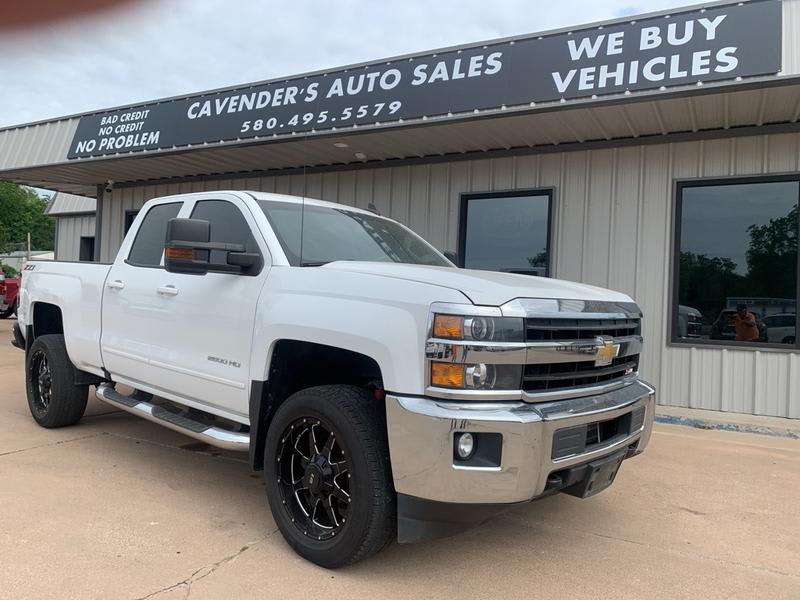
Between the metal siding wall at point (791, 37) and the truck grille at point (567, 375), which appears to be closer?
the truck grille at point (567, 375)

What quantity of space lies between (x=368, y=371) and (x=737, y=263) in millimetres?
5610

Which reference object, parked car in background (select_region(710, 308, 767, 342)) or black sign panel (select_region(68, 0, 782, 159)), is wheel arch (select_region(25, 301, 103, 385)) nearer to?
black sign panel (select_region(68, 0, 782, 159))

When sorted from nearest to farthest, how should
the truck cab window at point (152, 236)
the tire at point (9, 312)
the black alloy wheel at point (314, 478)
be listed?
the black alloy wheel at point (314, 478)
the truck cab window at point (152, 236)
the tire at point (9, 312)

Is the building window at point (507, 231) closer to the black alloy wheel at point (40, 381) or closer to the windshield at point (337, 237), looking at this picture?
Result: the windshield at point (337, 237)

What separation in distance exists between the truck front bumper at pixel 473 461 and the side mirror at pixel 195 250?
1.38m

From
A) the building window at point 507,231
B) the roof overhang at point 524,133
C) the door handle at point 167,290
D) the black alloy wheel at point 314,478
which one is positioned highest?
the roof overhang at point 524,133

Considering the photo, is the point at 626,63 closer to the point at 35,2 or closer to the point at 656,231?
the point at 656,231

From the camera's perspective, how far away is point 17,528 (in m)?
3.51

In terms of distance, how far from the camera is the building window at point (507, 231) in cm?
821

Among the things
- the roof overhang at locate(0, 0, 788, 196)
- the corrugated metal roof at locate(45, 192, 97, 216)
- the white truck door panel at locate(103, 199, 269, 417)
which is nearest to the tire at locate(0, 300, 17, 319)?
the corrugated metal roof at locate(45, 192, 97, 216)

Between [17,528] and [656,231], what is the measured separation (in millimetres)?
6868

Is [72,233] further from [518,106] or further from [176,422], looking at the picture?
[176,422]

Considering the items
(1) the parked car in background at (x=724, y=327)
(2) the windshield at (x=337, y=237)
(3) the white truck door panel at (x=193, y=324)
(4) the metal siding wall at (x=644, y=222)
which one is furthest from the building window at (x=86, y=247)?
(1) the parked car in background at (x=724, y=327)

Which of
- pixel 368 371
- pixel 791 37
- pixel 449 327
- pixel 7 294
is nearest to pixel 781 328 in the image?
pixel 791 37
